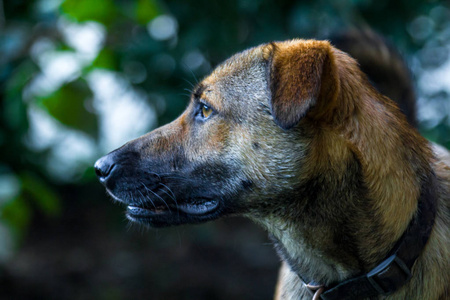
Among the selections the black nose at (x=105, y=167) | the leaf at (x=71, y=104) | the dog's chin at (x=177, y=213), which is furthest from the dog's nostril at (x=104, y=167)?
the leaf at (x=71, y=104)

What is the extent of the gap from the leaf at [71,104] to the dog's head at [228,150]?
1324 mm

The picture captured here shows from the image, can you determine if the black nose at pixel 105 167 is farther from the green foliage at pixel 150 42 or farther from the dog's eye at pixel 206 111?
the green foliage at pixel 150 42

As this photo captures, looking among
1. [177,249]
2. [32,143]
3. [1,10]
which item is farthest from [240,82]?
[177,249]

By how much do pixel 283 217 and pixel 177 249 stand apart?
393 centimetres

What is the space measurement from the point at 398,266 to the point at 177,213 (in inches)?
40.8

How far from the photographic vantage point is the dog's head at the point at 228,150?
2.18 meters

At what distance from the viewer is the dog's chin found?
8.03 feet

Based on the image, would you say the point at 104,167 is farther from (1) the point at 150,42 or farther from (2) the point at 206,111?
(1) the point at 150,42

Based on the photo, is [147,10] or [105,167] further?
[147,10]

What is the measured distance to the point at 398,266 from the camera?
208cm

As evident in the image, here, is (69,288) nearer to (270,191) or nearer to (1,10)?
(1,10)

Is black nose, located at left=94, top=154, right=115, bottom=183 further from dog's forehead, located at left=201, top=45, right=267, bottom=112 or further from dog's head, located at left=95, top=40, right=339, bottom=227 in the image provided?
dog's forehead, located at left=201, top=45, right=267, bottom=112

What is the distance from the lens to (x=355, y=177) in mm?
2137

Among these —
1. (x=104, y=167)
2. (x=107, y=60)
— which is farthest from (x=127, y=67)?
(x=104, y=167)
